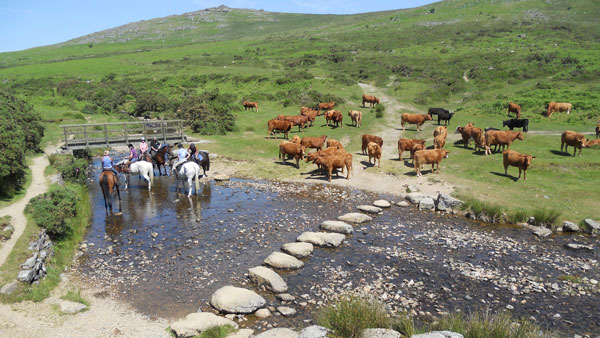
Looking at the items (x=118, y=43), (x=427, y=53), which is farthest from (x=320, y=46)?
(x=118, y=43)

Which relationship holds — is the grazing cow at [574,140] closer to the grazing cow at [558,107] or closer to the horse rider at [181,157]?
the grazing cow at [558,107]

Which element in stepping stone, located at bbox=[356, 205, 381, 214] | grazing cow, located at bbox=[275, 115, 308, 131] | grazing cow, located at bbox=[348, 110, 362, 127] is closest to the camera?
stepping stone, located at bbox=[356, 205, 381, 214]

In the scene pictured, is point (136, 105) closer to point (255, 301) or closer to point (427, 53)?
point (255, 301)

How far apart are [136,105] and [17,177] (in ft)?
108

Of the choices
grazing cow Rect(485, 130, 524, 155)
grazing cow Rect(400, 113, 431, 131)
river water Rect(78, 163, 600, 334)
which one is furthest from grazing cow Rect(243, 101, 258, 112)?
river water Rect(78, 163, 600, 334)

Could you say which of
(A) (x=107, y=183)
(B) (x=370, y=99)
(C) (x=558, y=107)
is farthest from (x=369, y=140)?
(C) (x=558, y=107)

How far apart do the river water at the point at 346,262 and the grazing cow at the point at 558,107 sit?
79.2ft

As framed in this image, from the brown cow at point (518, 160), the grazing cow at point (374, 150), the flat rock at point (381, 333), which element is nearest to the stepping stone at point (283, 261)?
the flat rock at point (381, 333)

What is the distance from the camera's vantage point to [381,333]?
8.08m

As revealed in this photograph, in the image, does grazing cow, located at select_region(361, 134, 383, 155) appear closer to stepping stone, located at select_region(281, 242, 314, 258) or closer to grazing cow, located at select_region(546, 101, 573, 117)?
stepping stone, located at select_region(281, 242, 314, 258)

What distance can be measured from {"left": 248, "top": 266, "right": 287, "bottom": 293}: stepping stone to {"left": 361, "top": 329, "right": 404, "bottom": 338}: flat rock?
3676mm

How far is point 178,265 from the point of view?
12930 millimetres

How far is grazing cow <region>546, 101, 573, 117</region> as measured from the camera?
34656mm

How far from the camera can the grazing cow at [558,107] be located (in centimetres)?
3466
